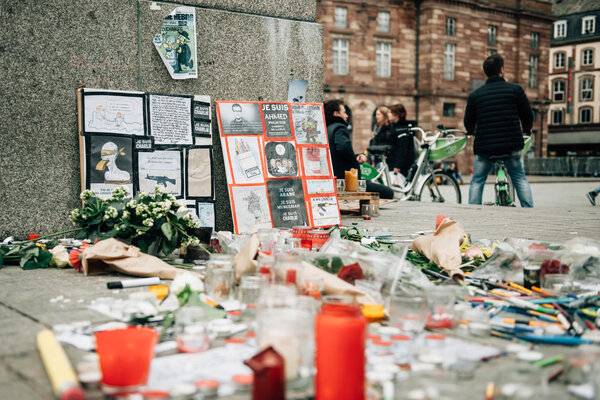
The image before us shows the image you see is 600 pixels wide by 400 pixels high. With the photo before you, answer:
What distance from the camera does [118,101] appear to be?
18.1 ft

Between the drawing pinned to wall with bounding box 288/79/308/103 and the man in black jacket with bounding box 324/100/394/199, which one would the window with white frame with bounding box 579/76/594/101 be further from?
the drawing pinned to wall with bounding box 288/79/308/103

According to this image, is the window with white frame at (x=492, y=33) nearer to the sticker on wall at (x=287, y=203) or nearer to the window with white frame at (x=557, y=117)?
the window with white frame at (x=557, y=117)

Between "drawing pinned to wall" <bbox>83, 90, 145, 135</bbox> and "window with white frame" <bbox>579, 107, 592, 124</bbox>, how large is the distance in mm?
62841

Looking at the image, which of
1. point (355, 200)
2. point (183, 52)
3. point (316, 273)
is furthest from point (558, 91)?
point (316, 273)

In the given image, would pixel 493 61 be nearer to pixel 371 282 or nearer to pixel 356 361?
pixel 371 282

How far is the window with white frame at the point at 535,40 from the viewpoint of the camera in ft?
148

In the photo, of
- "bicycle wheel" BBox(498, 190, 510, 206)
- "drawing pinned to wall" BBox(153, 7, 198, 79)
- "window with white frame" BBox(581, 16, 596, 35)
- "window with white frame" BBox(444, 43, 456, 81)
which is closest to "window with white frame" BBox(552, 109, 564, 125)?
"window with white frame" BBox(581, 16, 596, 35)

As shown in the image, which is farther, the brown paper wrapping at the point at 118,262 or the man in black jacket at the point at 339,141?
the man in black jacket at the point at 339,141

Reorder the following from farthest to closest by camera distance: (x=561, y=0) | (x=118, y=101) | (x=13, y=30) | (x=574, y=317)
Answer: (x=561, y=0), (x=118, y=101), (x=13, y=30), (x=574, y=317)

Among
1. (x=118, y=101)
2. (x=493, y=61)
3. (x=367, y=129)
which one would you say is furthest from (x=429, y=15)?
(x=118, y=101)

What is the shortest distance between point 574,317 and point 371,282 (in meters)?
1.01

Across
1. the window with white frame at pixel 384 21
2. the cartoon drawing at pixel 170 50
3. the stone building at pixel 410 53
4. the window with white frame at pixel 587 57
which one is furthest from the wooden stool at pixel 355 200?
the window with white frame at pixel 587 57

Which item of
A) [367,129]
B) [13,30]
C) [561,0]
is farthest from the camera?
[561,0]

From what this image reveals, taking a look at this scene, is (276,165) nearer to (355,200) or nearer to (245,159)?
(245,159)
